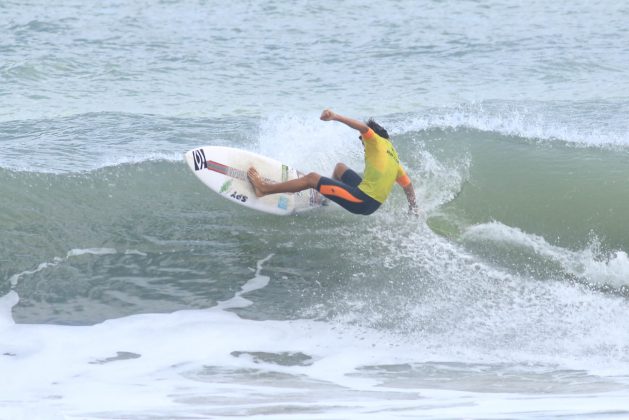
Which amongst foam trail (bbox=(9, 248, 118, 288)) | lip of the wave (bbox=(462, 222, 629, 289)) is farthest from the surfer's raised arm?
foam trail (bbox=(9, 248, 118, 288))

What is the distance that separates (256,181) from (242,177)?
0.61 ft

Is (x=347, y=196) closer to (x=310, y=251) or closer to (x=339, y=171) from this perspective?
(x=339, y=171)

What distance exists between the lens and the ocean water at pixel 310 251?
6164mm

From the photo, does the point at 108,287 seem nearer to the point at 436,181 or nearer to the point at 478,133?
the point at 436,181

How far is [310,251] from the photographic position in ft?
29.0

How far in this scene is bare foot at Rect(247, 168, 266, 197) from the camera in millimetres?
9125

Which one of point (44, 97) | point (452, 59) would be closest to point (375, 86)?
point (452, 59)

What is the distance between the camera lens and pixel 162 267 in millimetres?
8383

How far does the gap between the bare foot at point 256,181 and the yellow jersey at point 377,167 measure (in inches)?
45.0

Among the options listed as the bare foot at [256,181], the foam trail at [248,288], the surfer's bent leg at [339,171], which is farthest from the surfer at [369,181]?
the foam trail at [248,288]

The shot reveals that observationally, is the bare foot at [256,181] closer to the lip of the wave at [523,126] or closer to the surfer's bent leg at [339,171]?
the surfer's bent leg at [339,171]

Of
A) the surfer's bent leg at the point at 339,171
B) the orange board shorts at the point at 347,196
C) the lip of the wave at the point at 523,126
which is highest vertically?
the lip of the wave at the point at 523,126

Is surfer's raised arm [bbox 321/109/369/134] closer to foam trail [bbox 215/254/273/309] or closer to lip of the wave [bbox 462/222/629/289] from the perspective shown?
foam trail [bbox 215/254/273/309]

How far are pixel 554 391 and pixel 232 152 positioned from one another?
457cm
